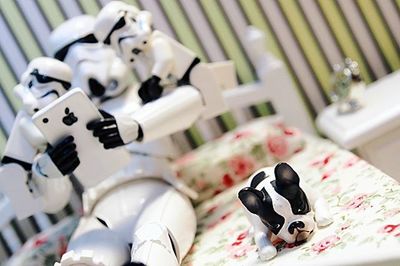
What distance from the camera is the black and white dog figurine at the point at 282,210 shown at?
4.31ft

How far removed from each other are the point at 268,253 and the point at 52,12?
1.19 metres

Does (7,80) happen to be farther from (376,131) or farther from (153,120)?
(376,131)

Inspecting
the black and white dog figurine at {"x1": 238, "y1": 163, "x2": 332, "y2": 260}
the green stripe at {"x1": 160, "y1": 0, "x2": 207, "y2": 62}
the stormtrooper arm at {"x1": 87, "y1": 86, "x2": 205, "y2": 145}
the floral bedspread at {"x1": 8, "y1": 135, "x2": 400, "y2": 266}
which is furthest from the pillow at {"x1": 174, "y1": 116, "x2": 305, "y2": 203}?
the black and white dog figurine at {"x1": 238, "y1": 163, "x2": 332, "y2": 260}

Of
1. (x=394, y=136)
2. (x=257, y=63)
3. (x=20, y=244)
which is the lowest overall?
(x=394, y=136)

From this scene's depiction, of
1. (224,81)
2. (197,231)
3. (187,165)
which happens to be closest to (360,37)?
(224,81)

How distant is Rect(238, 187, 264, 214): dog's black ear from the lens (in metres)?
1.33

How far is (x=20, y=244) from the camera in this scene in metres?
2.21

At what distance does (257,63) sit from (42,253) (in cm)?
88

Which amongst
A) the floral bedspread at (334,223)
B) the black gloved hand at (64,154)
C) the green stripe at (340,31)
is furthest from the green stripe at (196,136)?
the black gloved hand at (64,154)

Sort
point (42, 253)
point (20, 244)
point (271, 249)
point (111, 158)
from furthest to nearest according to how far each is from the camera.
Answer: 1. point (20, 244)
2. point (42, 253)
3. point (111, 158)
4. point (271, 249)

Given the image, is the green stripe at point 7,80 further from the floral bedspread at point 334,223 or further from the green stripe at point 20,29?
the floral bedspread at point 334,223

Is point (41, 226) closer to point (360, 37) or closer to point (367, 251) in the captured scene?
point (360, 37)

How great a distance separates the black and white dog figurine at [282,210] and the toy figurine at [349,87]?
0.69 metres

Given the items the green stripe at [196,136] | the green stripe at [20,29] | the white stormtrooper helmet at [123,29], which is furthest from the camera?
the green stripe at [196,136]
